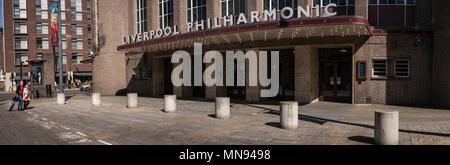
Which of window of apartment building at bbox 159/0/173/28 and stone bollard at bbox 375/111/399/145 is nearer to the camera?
stone bollard at bbox 375/111/399/145

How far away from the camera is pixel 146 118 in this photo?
1206 centimetres

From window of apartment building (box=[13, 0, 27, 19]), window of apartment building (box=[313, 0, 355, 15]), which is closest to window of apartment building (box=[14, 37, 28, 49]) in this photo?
window of apartment building (box=[13, 0, 27, 19])

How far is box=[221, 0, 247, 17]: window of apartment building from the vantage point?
19312 millimetres

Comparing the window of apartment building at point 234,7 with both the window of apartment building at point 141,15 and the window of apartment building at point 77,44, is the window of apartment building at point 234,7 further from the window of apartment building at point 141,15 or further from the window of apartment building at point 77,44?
the window of apartment building at point 77,44

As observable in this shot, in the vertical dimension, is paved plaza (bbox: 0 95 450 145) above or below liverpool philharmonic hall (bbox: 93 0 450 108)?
below

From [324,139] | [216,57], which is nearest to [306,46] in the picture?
[216,57]

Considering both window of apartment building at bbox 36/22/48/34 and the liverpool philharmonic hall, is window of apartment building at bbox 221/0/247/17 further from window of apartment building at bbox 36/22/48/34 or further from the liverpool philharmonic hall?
window of apartment building at bbox 36/22/48/34

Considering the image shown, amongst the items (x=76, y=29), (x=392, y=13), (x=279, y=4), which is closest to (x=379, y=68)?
(x=392, y=13)

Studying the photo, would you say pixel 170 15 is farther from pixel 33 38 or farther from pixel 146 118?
pixel 33 38

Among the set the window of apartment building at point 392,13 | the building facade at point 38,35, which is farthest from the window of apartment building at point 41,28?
the window of apartment building at point 392,13

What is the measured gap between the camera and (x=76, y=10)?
60.8 metres

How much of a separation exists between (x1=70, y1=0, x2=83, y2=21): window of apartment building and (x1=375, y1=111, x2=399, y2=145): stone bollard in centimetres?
6782
